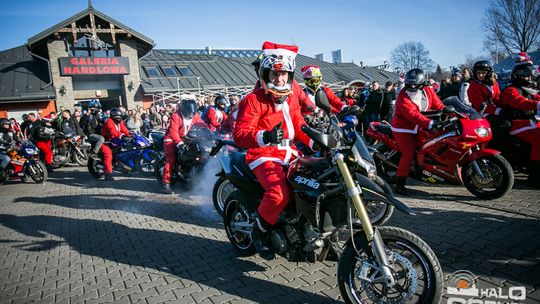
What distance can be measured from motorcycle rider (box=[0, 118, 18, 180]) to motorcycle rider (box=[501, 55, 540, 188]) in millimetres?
13372

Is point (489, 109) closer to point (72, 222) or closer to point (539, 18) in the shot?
point (72, 222)

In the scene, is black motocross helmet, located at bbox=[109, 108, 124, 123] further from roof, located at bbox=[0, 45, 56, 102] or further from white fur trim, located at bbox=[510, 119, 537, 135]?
roof, located at bbox=[0, 45, 56, 102]

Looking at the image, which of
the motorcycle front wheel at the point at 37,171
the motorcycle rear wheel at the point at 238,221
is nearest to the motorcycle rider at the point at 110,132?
the motorcycle front wheel at the point at 37,171

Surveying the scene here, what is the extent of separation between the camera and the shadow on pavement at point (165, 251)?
338 cm

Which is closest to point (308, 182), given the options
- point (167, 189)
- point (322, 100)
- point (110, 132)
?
point (322, 100)

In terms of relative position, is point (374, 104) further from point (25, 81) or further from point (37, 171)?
point (25, 81)

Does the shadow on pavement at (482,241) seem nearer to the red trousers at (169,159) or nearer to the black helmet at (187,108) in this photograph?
the red trousers at (169,159)

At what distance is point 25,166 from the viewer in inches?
406

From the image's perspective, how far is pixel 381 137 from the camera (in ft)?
22.1

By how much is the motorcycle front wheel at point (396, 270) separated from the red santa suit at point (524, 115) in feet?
14.3

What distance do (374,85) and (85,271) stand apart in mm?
10626

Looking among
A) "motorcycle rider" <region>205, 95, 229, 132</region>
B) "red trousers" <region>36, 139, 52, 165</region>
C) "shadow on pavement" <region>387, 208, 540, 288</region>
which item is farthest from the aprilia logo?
"red trousers" <region>36, 139, 52, 165</region>

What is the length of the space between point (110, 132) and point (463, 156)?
9402 millimetres

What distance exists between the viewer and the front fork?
8.21ft
